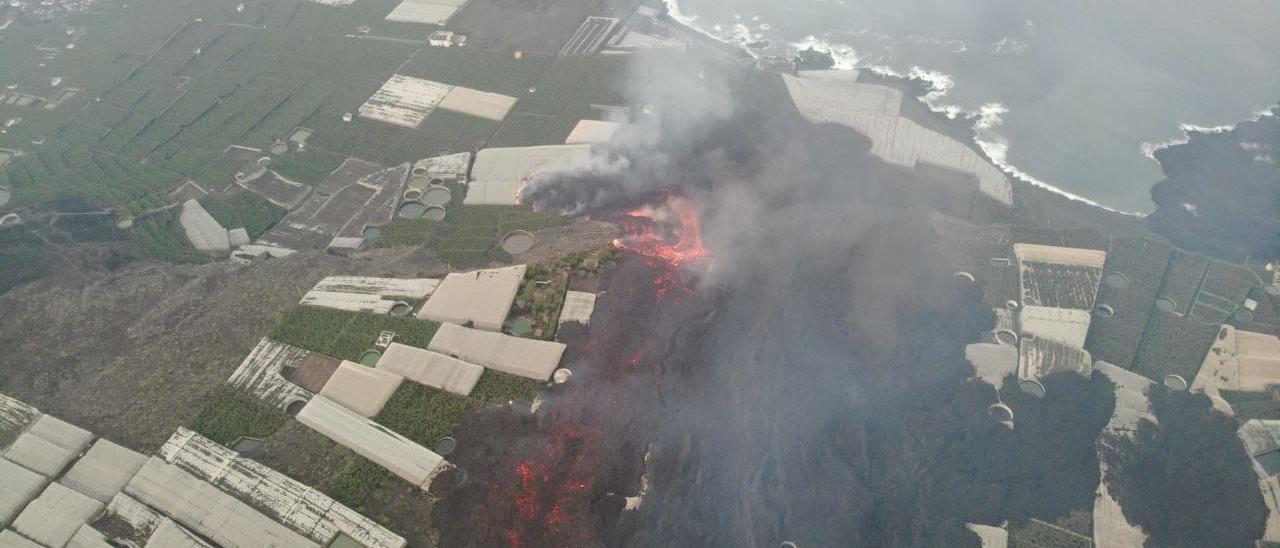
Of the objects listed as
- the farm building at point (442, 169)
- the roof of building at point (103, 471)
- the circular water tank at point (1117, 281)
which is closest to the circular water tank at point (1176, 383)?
the circular water tank at point (1117, 281)

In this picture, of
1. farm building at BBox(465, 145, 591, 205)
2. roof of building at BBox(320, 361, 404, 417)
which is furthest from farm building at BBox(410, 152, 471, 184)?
roof of building at BBox(320, 361, 404, 417)

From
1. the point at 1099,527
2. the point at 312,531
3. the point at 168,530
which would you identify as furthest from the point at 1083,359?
the point at 168,530

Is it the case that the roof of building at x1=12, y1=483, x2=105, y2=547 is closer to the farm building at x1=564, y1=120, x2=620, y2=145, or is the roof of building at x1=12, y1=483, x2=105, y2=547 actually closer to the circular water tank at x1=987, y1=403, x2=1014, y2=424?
the farm building at x1=564, y1=120, x2=620, y2=145

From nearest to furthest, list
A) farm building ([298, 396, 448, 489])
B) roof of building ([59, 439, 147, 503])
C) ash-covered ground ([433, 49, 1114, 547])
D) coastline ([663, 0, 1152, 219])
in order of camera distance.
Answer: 1. ash-covered ground ([433, 49, 1114, 547])
2. roof of building ([59, 439, 147, 503])
3. farm building ([298, 396, 448, 489])
4. coastline ([663, 0, 1152, 219])

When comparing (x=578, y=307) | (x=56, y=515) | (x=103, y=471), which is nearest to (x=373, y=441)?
(x=103, y=471)

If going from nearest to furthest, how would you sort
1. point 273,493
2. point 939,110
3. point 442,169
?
point 273,493
point 442,169
point 939,110

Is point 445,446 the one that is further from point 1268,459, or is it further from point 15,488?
point 1268,459

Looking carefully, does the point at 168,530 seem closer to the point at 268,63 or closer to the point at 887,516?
the point at 887,516
